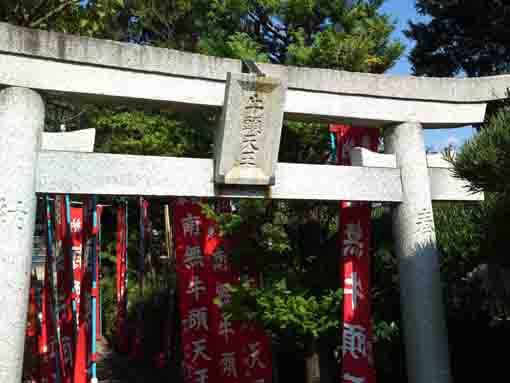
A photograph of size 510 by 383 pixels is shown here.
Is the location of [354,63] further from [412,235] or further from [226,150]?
[226,150]

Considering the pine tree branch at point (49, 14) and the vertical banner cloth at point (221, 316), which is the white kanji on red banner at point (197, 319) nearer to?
the vertical banner cloth at point (221, 316)

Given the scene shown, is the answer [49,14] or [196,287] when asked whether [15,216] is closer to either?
[196,287]

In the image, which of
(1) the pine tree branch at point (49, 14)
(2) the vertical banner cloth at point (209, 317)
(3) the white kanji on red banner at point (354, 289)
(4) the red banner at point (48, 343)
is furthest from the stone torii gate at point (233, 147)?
(1) the pine tree branch at point (49, 14)

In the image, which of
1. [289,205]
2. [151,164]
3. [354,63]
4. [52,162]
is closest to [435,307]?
[289,205]

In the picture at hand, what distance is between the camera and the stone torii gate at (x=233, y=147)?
4281mm

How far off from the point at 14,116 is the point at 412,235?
14.5 feet

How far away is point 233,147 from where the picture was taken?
479 centimetres

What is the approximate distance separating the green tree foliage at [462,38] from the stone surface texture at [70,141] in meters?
11.7

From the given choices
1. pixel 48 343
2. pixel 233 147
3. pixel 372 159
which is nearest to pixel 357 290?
pixel 372 159

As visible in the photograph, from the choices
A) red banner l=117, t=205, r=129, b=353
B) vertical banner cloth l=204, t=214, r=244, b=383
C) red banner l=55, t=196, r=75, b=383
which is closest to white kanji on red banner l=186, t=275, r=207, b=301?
vertical banner cloth l=204, t=214, r=244, b=383

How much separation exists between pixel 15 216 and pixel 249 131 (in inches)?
92.9

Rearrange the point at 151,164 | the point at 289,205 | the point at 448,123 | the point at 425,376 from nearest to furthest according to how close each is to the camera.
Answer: the point at 151,164 → the point at 425,376 → the point at 448,123 → the point at 289,205

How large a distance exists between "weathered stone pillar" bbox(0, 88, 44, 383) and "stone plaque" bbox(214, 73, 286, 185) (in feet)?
5.86

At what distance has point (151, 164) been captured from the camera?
15.2ft
